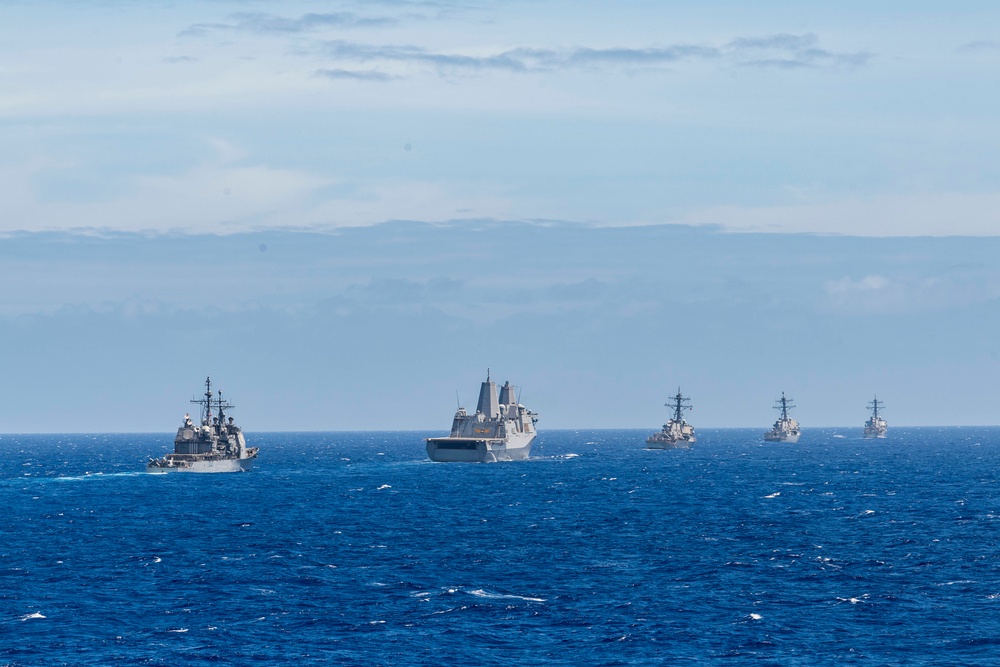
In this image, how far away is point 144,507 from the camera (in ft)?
396

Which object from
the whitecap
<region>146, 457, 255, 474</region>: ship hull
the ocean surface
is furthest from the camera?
<region>146, 457, 255, 474</region>: ship hull

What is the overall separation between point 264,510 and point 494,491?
105 feet

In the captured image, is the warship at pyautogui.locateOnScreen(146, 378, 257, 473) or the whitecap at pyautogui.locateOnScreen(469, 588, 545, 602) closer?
the whitecap at pyautogui.locateOnScreen(469, 588, 545, 602)

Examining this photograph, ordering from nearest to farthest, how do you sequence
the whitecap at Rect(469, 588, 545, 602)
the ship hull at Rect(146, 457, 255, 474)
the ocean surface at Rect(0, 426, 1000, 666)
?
the ocean surface at Rect(0, 426, 1000, 666) < the whitecap at Rect(469, 588, 545, 602) < the ship hull at Rect(146, 457, 255, 474)

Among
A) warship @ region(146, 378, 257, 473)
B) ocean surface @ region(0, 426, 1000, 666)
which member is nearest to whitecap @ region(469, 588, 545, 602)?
ocean surface @ region(0, 426, 1000, 666)

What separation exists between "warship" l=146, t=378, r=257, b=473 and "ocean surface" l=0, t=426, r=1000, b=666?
36659 millimetres

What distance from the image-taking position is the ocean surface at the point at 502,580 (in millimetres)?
54875

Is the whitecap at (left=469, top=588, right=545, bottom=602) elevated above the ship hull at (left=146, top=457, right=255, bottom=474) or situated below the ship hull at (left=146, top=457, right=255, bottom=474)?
below

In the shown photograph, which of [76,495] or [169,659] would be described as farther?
[76,495]

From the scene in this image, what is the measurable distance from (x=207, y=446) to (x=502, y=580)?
108 m

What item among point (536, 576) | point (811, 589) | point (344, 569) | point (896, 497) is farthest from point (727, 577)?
point (896, 497)

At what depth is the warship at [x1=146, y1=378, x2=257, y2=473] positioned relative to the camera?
6732 inches

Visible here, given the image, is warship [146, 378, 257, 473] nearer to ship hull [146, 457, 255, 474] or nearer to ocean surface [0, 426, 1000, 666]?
ship hull [146, 457, 255, 474]

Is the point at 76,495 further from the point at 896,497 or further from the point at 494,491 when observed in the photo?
the point at 896,497
